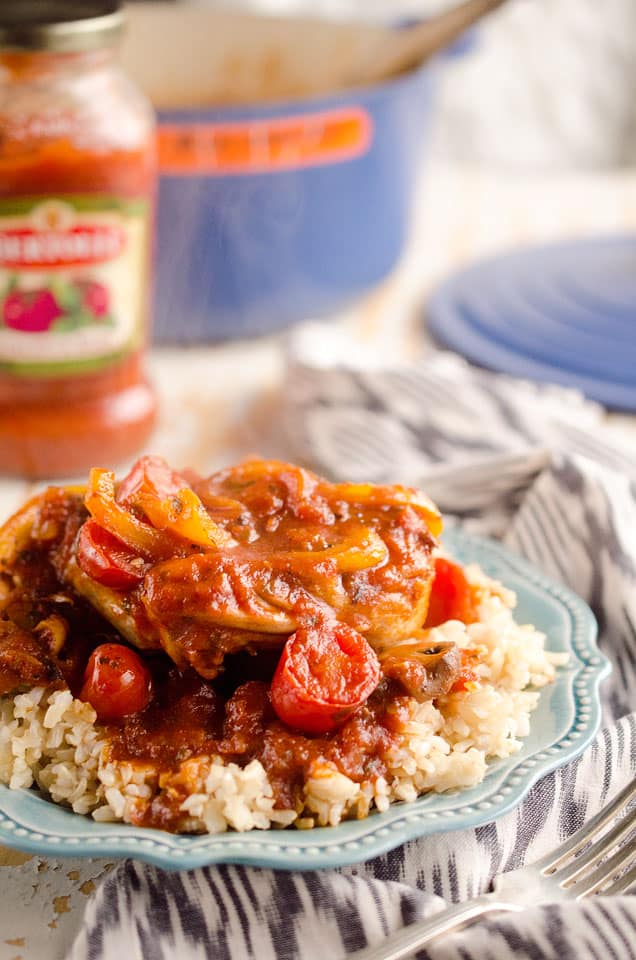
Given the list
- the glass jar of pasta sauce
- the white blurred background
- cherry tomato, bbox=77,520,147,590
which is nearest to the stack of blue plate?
the glass jar of pasta sauce

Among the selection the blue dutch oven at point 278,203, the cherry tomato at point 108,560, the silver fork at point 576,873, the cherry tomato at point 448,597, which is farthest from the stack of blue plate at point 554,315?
the cherry tomato at point 108,560

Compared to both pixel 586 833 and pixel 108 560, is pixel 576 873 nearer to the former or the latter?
pixel 586 833

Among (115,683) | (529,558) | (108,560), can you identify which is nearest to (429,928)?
(115,683)

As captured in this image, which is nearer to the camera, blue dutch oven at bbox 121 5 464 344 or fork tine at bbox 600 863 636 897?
fork tine at bbox 600 863 636 897

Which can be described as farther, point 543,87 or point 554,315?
point 543,87

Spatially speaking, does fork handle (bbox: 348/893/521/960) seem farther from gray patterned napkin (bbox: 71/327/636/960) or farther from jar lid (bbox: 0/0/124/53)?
jar lid (bbox: 0/0/124/53)
